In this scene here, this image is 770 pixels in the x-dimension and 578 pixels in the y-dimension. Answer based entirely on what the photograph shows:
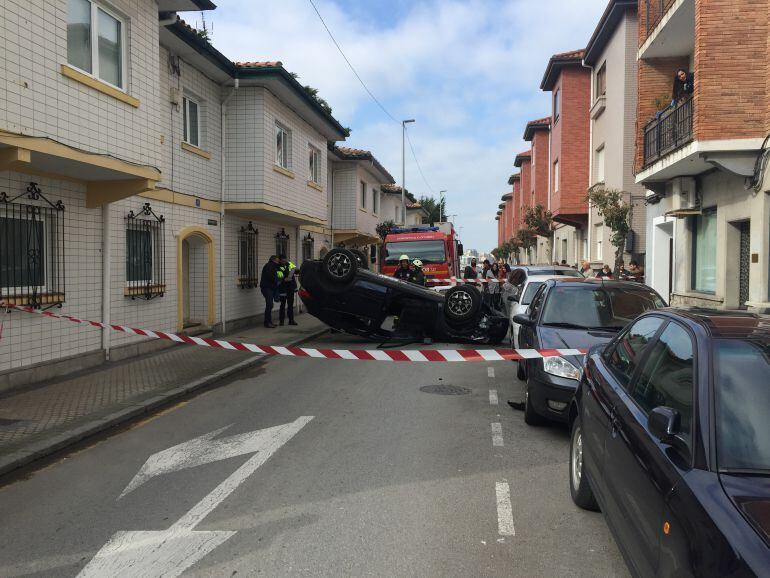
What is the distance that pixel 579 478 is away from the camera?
432 cm

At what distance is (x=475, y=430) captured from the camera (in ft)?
20.9

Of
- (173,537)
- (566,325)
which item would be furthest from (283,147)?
(173,537)

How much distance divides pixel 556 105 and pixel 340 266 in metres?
18.5

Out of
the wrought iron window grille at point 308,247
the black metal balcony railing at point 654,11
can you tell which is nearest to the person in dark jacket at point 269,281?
the wrought iron window grille at point 308,247

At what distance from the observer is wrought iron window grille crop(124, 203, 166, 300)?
1088cm

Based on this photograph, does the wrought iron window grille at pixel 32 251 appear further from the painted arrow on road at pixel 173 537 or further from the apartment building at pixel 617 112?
the apartment building at pixel 617 112

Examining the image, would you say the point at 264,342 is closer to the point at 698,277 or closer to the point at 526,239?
the point at 698,277

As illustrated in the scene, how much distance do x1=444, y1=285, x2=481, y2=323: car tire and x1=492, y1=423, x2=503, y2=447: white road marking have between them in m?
5.84

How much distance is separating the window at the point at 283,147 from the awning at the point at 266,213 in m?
1.33

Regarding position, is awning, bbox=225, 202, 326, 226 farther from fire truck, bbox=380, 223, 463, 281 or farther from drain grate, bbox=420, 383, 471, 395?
drain grate, bbox=420, 383, 471, 395

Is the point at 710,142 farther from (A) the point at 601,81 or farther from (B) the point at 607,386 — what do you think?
(A) the point at 601,81

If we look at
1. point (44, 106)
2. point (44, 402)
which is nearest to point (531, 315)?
point (44, 402)

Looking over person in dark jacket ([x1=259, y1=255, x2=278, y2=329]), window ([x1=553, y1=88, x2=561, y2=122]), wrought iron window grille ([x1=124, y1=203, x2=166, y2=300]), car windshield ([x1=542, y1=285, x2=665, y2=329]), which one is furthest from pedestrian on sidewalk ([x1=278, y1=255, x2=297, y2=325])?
window ([x1=553, y1=88, x2=561, y2=122])

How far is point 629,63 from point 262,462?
56.2 ft
